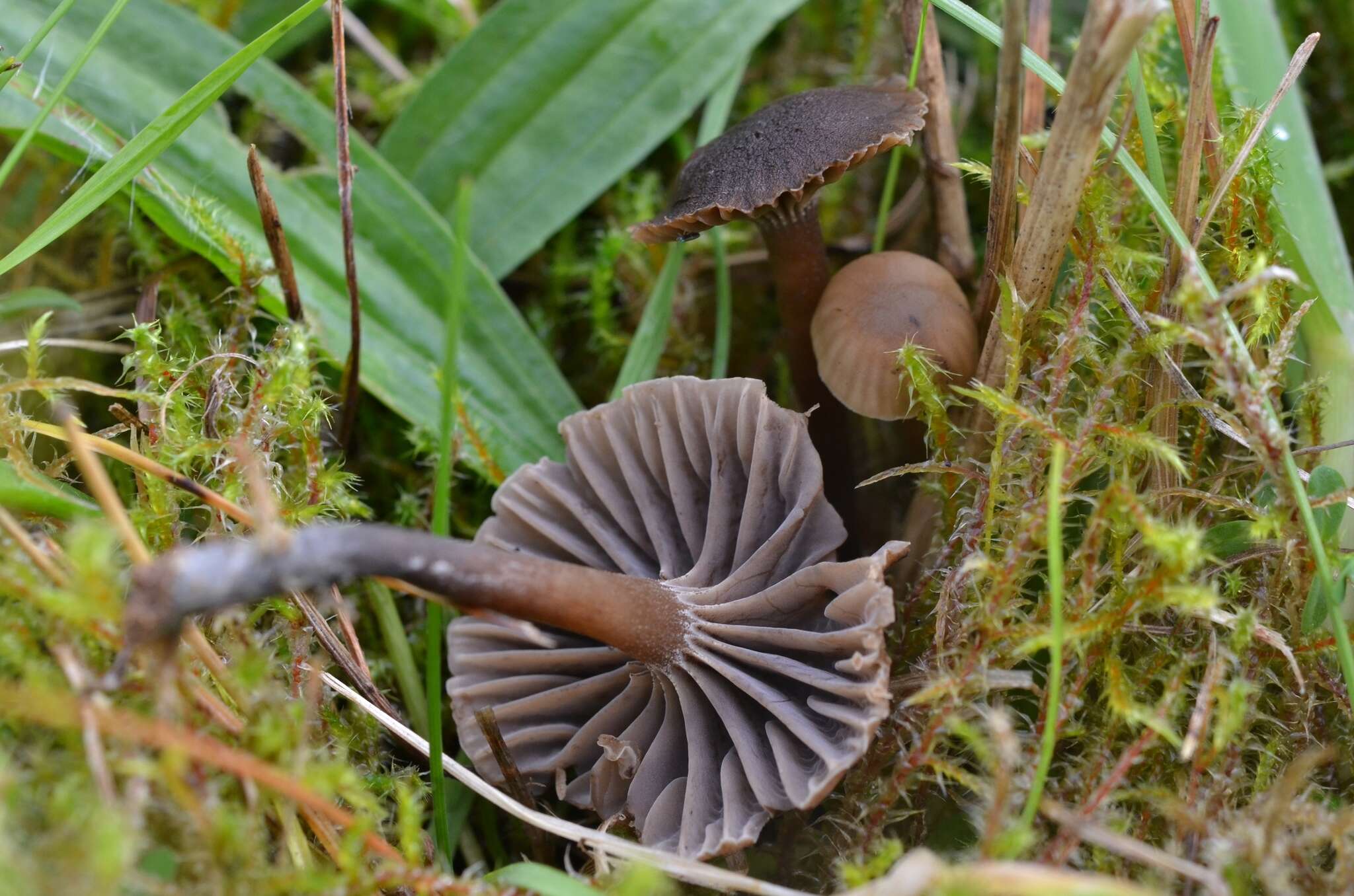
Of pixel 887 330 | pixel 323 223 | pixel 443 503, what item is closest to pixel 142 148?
pixel 323 223

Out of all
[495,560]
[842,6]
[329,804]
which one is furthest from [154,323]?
[842,6]

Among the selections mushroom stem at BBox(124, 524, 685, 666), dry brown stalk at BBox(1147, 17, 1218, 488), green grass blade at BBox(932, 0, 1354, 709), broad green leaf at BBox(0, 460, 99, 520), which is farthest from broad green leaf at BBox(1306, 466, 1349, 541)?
broad green leaf at BBox(0, 460, 99, 520)

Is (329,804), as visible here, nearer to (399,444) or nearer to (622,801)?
(622,801)

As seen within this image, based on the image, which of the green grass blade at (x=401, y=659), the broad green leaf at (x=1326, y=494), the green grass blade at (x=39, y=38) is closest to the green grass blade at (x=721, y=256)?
the green grass blade at (x=401, y=659)

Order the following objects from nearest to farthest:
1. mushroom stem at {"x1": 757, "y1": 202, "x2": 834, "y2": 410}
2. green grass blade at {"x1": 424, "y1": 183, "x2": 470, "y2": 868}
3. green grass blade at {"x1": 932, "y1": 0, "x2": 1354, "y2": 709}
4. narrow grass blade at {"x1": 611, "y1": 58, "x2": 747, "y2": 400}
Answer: green grass blade at {"x1": 424, "y1": 183, "x2": 470, "y2": 868} → green grass blade at {"x1": 932, "y1": 0, "x2": 1354, "y2": 709} → mushroom stem at {"x1": 757, "y1": 202, "x2": 834, "y2": 410} → narrow grass blade at {"x1": 611, "y1": 58, "x2": 747, "y2": 400}

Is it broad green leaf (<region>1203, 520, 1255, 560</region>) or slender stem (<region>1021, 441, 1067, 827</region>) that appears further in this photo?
broad green leaf (<region>1203, 520, 1255, 560</region>)

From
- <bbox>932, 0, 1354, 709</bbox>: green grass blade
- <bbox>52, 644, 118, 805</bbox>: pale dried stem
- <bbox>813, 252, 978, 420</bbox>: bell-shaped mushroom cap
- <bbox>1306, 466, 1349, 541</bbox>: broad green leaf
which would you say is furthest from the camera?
<bbox>813, 252, 978, 420</bbox>: bell-shaped mushroom cap

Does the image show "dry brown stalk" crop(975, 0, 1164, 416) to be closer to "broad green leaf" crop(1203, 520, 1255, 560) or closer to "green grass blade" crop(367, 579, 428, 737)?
"broad green leaf" crop(1203, 520, 1255, 560)
